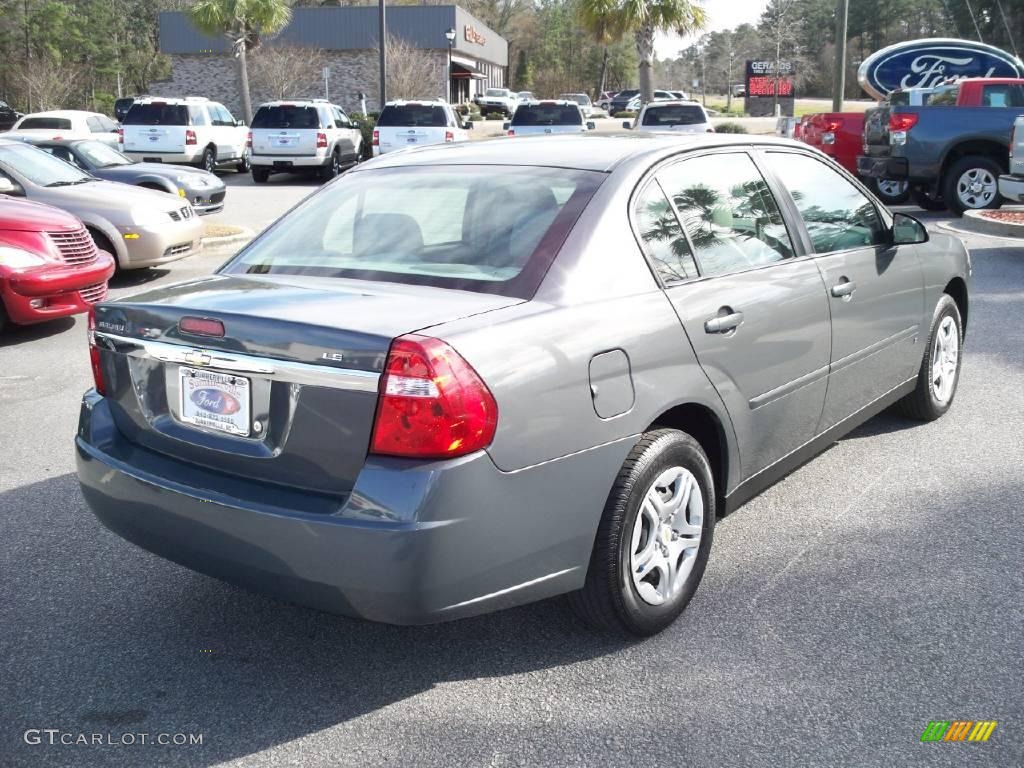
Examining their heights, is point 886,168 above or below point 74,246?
above

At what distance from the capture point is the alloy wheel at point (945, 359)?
227 inches

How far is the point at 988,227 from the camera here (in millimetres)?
14109

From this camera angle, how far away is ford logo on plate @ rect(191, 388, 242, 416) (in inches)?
121

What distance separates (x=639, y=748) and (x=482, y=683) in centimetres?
57

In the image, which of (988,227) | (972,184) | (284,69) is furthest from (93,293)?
(284,69)

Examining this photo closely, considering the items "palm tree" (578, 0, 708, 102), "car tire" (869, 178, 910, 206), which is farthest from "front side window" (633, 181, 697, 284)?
"palm tree" (578, 0, 708, 102)

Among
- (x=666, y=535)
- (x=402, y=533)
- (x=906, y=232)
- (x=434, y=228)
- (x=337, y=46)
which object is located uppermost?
(x=337, y=46)

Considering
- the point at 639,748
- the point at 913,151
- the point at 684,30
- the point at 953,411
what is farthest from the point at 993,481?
the point at 684,30

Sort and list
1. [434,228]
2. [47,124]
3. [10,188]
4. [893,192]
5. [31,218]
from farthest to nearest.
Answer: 1. [47,124]
2. [893,192]
3. [10,188]
4. [31,218]
5. [434,228]

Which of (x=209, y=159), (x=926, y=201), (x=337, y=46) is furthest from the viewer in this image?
(x=337, y=46)

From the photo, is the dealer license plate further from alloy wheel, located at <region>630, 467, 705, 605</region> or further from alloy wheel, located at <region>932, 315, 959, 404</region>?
alloy wheel, located at <region>932, 315, 959, 404</region>

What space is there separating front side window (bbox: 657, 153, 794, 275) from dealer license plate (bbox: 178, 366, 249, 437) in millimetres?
1686

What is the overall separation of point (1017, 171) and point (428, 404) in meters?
11.8

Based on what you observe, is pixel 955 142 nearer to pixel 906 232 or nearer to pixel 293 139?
pixel 906 232
